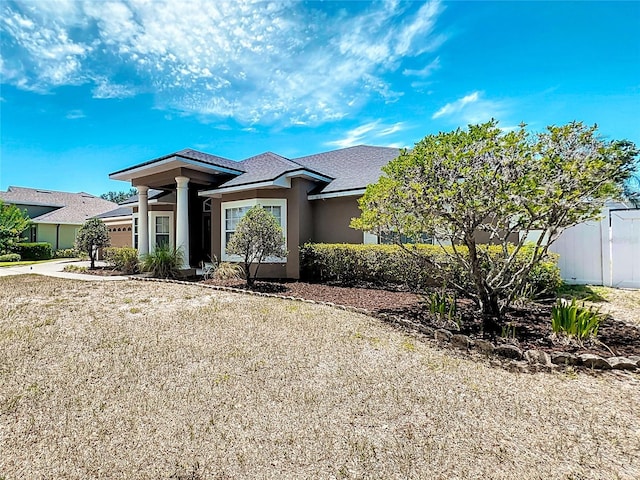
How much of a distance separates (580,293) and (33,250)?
34.1 m

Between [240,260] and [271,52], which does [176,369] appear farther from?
[271,52]

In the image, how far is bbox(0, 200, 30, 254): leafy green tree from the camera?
971 inches

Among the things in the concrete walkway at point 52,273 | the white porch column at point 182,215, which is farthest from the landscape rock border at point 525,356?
the concrete walkway at point 52,273

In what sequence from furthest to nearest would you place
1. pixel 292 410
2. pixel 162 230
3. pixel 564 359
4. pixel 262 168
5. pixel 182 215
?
pixel 162 230, pixel 262 168, pixel 182 215, pixel 564 359, pixel 292 410

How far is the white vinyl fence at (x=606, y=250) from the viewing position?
9.20 metres

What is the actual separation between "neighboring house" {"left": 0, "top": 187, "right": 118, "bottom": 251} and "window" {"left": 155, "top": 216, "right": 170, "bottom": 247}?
1730cm

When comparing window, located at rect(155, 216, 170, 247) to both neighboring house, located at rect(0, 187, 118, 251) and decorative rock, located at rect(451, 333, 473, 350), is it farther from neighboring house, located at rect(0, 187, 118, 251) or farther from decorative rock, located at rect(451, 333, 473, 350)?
neighboring house, located at rect(0, 187, 118, 251)

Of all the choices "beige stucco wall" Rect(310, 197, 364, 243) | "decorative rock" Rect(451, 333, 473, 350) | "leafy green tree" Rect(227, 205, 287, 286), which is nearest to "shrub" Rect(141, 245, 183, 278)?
"leafy green tree" Rect(227, 205, 287, 286)

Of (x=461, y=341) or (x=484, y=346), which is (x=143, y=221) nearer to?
(x=461, y=341)

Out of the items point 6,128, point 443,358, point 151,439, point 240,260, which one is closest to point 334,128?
point 240,260

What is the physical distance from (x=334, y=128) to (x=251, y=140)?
5698mm

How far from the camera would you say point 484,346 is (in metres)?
5.12

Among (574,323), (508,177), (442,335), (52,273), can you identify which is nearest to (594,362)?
(574,323)

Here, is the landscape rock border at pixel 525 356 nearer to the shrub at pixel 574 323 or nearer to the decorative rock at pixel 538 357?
the decorative rock at pixel 538 357
